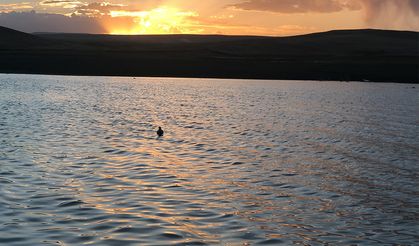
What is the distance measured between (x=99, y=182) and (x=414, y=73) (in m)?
101

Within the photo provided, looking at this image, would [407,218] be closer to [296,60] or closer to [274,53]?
[296,60]

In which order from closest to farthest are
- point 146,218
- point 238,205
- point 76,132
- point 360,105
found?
point 146,218 → point 238,205 → point 76,132 → point 360,105

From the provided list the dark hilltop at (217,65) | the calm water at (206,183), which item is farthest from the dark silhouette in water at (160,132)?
the dark hilltop at (217,65)

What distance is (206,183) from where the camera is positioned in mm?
17391

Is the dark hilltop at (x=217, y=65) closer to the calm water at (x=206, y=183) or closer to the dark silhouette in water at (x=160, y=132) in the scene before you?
the calm water at (x=206, y=183)

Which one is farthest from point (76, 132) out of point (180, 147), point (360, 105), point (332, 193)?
point (360, 105)

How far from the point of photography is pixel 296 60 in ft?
434

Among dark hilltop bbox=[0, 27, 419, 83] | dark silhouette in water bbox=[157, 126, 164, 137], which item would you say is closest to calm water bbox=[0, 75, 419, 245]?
dark silhouette in water bbox=[157, 126, 164, 137]

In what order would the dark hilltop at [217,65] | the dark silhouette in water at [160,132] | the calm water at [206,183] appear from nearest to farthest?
the calm water at [206,183]
the dark silhouette in water at [160,132]
the dark hilltop at [217,65]

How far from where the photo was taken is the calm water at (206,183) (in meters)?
12.5

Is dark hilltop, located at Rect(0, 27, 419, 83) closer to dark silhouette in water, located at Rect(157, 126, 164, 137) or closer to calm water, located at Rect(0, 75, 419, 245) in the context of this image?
calm water, located at Rect(0, 75, 419, 245)

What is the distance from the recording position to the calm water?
12523mm

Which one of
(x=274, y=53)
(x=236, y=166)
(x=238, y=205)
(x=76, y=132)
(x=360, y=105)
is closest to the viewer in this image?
(x=238, y=205)

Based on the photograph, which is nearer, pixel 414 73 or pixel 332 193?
pixel 332 193
